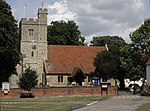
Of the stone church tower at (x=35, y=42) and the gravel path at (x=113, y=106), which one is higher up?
the stone church tower at (x=35, y=42)

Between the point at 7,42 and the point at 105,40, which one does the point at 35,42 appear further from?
the point at 105,40

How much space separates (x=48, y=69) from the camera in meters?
79.4

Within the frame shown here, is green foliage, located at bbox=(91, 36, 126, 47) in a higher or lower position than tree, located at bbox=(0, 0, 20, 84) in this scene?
higher

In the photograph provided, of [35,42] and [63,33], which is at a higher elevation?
[63,33]

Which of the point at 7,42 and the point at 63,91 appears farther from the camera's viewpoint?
the point at 7,42

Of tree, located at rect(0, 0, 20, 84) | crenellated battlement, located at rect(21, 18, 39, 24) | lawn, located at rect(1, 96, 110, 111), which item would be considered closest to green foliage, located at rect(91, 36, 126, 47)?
crenellated battlement, located at rect(21, 18, 39, 24)

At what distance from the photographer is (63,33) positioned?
92.7 meters

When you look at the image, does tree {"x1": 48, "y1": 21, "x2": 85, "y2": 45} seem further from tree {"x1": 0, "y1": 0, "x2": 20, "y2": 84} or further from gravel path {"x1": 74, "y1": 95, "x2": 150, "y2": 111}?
gravel path {"x1": 74, "y1": 95, "x2": 150, "y2": 111}

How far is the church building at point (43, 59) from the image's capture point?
79438mm

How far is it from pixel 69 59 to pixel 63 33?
1229 centimetres

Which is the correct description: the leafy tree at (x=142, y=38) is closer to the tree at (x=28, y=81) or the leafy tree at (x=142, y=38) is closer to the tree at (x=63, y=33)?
the tree at (x=28, y=81)

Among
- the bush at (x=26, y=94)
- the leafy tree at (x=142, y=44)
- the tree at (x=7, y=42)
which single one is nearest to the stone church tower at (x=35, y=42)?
the tree at (x=7, y=42)

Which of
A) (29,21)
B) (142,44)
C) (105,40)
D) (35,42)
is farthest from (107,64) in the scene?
(105,40)

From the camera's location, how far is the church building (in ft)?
261
